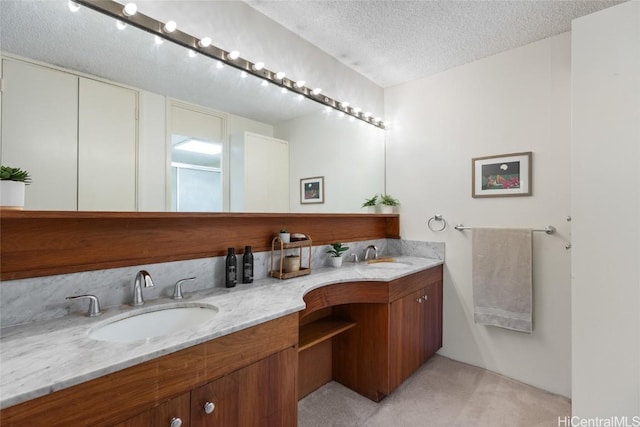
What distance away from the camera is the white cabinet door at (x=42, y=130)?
108cm

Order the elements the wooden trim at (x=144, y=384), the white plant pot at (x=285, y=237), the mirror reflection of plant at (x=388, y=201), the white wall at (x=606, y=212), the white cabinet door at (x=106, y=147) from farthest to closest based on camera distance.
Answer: the mirror reflection of plant at (x=388, y=201), the white plant pot at (x=285, y=237), the white wall at (x=606, y=212), the white cabinet door at (x=106, y=147), the wooden trim at (x=144, y=384)

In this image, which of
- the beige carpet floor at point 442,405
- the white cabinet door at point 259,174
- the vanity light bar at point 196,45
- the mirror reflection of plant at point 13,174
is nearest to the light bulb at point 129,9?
the vanity light bar at point 196,45

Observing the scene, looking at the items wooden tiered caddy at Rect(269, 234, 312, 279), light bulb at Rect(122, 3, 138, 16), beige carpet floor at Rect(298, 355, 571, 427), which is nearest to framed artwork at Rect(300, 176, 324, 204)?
wooden tiered caddy at Rect(269, 234, 312, 279)

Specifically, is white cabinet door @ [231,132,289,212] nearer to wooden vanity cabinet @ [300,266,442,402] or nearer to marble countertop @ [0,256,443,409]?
marble countertop @ [0,256,443,409]

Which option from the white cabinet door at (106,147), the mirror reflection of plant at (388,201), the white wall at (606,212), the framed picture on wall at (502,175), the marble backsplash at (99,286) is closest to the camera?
the marble backsplash at (99,286)

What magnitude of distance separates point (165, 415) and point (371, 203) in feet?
7.19

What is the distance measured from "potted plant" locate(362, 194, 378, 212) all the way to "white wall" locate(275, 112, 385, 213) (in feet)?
0.13

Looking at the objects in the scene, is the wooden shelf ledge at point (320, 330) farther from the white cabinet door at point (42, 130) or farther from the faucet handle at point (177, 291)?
the white cabinet door at point (42, 130)

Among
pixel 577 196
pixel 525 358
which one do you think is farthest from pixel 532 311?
pixel 577 196

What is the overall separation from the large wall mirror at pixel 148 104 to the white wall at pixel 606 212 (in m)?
1.58

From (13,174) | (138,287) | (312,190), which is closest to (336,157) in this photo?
(312,190)

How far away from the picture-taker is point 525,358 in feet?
7.16

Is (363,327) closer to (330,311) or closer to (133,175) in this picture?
(330,311)

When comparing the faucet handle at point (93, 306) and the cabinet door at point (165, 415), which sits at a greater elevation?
the faucet handle at point (93, 306)
